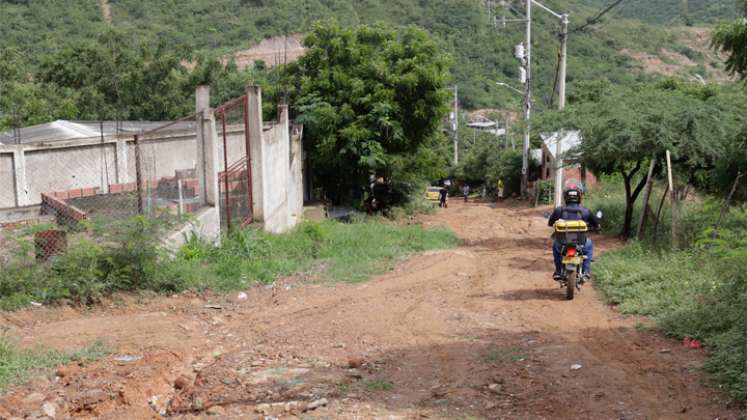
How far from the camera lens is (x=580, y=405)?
568 centimetres

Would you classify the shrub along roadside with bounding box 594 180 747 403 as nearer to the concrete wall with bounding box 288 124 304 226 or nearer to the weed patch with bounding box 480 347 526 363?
the weed patch with bounding box 480 347 526 363

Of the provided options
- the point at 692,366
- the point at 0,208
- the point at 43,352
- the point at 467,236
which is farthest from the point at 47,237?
the point at 467,236

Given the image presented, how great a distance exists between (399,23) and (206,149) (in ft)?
179

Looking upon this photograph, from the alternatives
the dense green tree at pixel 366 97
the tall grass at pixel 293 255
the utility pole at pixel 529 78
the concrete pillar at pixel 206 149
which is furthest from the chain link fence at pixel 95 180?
the utility pole at pixel 529 78

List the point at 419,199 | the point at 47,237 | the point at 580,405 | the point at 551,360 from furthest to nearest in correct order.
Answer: the point at 419,199 < the point at 47,237 < the point at 551,360 < the point at 580,405

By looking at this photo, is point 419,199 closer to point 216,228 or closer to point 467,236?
point 467,236

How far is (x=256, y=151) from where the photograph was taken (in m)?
15.3

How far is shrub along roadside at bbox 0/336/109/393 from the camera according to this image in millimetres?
6465

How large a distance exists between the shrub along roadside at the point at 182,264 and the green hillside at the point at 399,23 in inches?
1131

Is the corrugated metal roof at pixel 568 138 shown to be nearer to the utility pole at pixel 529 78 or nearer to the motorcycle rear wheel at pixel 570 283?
the utility pole at pixel 529 78

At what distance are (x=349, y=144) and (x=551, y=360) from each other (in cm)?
1607

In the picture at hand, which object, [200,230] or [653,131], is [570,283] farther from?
[653,131]

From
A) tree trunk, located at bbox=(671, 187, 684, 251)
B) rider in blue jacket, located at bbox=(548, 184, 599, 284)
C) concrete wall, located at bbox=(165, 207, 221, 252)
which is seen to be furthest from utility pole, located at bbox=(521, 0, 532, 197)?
concrete wall, located at bbox=(165, 207, 221, 252)

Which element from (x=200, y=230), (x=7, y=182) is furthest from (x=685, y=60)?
(x=200, y=230)
